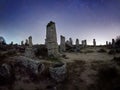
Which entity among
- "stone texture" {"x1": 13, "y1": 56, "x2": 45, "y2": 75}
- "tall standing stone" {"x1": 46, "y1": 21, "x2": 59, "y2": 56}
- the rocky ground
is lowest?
the rocky ground

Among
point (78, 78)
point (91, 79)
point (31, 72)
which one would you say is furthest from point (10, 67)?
point (91, 79)

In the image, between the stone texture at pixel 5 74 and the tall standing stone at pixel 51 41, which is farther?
the tall standing stone at pixel 51 41

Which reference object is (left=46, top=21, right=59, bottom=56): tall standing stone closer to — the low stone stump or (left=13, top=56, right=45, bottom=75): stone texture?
(left=13, top=56, right=45, bottom=75): stone texture

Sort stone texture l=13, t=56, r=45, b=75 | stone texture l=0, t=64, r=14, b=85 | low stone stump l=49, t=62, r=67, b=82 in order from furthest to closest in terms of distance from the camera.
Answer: stone texture l=13, t=56, r=45, b=75 < low stone stump l=49, t=62, r=67, b=82 < stone texture l=0, t=64, r=14, b=85

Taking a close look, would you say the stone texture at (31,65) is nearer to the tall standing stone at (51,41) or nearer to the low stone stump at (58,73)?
the low stone stump at (58,73)

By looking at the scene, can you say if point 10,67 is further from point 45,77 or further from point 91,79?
point 91,79

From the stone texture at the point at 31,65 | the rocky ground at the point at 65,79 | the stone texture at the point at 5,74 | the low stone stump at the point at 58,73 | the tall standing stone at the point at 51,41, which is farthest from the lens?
→ the tall standing stone at the point at 51,41

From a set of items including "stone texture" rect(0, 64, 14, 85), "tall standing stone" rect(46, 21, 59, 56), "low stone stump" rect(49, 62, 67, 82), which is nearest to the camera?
"stone texture" rect(0, 64, 14, 85)

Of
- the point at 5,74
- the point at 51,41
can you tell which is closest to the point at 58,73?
the point at 5,74

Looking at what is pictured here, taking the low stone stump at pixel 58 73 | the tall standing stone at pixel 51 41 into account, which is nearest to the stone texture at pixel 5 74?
the low stone stump at pixel 58 73

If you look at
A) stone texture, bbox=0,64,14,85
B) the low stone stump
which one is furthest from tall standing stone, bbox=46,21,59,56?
stone texture, bbox=0,64,14,85

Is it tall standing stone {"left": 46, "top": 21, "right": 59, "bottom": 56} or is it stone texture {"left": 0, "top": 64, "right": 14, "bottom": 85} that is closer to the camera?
stone texture {"left": 0, "top": 64, "right": 14, "bottom": 85}

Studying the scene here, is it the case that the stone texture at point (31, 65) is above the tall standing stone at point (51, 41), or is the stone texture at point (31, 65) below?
below

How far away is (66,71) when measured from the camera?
1920cm
